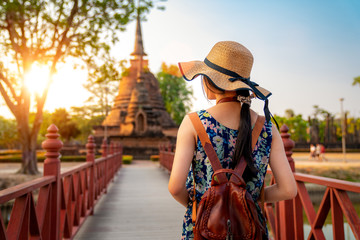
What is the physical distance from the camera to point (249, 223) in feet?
4.58

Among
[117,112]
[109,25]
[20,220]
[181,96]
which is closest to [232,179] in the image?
[20,220]

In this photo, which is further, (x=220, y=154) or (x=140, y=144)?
(x=140, y=144)

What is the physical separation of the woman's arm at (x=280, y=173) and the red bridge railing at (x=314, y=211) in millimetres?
486

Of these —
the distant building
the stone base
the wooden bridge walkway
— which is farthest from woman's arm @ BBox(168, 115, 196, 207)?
the stone base

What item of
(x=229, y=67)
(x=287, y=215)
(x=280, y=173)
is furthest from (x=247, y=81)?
(x=287, y=215)

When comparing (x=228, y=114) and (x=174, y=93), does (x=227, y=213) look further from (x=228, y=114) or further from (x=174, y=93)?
(x=174, y=93)

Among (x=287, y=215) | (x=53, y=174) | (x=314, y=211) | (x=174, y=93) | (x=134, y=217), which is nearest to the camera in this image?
(x=314, y=211)

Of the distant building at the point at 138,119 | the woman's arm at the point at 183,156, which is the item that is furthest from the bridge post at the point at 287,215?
the distant building at the point at 138,119

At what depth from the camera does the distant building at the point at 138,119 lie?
2895cm

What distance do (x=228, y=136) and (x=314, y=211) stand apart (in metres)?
1.50

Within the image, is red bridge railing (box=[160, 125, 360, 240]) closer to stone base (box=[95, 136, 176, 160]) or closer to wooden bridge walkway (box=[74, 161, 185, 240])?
wooden bridge walkway (box=[74, 161, 185, 240])

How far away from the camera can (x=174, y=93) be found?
44469 mm

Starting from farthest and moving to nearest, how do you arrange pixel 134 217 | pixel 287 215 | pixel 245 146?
pixel 134 217, pixel 287 215, pixel 245 146

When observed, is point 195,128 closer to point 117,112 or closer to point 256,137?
point 256,137
